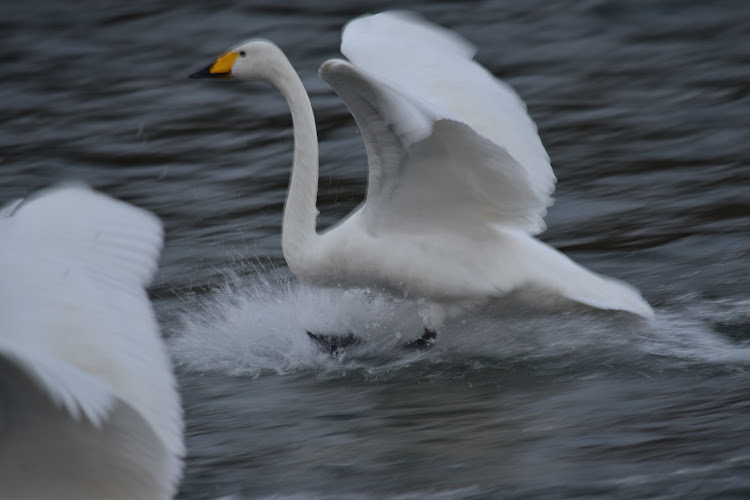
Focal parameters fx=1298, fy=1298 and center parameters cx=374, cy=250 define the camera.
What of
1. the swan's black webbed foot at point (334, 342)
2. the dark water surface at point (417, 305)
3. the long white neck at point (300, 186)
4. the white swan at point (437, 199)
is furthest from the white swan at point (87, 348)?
the swan's black webbed foot at point (334, 342)

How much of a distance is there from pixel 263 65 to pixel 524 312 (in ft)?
6.52

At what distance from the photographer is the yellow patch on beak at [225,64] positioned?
23.9ft

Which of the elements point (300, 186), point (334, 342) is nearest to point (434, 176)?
point (300, 186)

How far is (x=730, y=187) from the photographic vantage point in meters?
9.66

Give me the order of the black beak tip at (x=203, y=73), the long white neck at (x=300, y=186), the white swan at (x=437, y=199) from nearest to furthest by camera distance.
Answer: the white swan at (x=437, y=199) < the long white neck at (x=300, y=186) < the black beak tip at (x=203, y=73)

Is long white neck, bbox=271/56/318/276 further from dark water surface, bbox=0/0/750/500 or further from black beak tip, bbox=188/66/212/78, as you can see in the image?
dark water surface, bbox=0/0/750/500

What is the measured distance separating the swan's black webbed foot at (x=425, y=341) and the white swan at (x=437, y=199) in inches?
1.6

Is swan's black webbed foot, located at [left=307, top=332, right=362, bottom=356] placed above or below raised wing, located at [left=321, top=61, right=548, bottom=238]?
below

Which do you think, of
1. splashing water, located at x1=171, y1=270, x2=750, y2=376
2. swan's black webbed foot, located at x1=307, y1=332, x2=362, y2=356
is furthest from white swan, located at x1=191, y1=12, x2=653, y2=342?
swan's black webbed foot, located at x1=307, y1=332, x2=362, y2=356

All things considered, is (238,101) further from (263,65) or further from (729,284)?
(729,284)

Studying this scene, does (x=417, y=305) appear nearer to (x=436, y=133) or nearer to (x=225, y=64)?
(x=436, y=133)

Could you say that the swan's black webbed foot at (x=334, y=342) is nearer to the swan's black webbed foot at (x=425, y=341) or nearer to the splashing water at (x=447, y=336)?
the splashing water at (x=447, y=336)

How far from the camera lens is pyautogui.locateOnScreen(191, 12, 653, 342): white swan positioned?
20.7 ft

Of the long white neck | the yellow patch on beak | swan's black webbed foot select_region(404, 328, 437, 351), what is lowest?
swan's black webbed foot select_region(404, 328, 437, 351)
